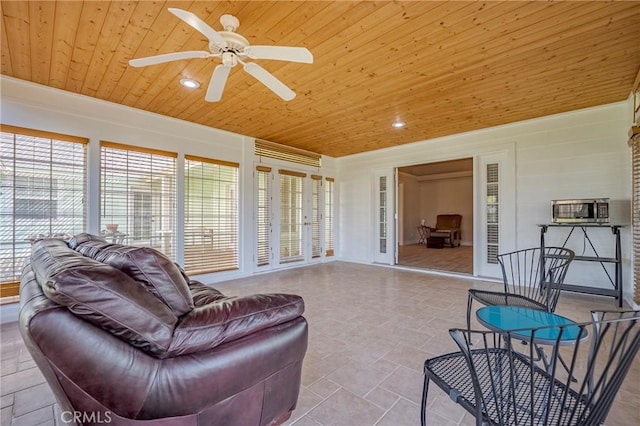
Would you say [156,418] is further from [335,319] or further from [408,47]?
[408,47]

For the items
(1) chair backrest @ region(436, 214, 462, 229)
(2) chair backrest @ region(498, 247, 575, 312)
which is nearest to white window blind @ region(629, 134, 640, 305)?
(2) chair backrest @ region(498, 247, 575, 312)

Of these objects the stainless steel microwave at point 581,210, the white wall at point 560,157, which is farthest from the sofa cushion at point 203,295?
the white wall at point 560,157

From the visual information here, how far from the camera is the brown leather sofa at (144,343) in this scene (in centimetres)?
98

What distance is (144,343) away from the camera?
3.43 ft

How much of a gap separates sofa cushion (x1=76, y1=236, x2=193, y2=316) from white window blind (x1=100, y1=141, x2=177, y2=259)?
2.95 meters

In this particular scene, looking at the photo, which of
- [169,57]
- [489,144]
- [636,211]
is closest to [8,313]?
[169,57]

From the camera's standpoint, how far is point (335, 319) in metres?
3.15

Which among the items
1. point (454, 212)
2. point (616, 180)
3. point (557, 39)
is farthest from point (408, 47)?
point (454, 212)

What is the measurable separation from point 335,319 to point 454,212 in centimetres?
897

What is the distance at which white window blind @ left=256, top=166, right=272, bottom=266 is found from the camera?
5.51 meters

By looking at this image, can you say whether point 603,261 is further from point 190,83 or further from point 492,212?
point 190,83

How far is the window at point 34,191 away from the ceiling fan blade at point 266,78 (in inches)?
113

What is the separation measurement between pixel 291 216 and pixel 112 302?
5159 millimetres

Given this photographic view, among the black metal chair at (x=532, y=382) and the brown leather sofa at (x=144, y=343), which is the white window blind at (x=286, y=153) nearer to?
the brown leather sofa at (x=144, y=343)
